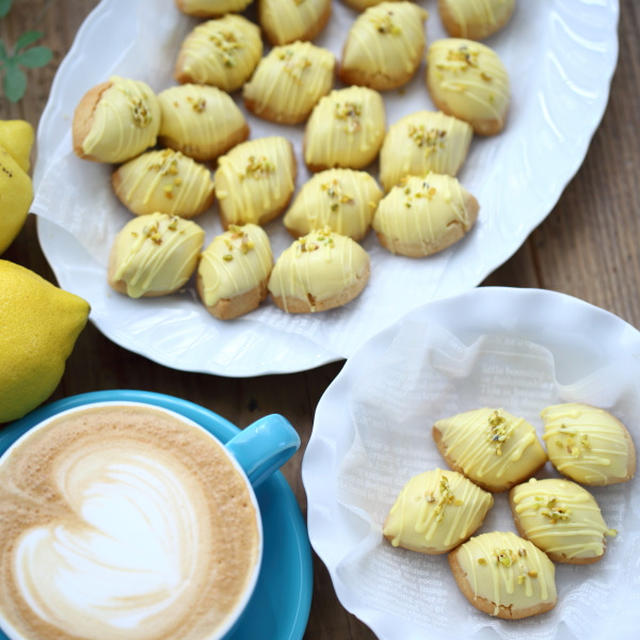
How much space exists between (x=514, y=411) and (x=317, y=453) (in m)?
0.27

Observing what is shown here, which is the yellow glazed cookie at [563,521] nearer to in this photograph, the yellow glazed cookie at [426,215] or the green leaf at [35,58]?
the yellow glazed cookie at [426,215]

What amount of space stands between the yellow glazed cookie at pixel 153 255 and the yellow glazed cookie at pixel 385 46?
324mm

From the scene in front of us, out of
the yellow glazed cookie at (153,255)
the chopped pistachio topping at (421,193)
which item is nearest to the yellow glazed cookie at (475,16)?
the chopped pistachio topping at (421,193)

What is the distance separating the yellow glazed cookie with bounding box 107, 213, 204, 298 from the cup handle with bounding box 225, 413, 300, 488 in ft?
0.88

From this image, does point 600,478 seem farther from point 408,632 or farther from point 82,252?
point 82,252

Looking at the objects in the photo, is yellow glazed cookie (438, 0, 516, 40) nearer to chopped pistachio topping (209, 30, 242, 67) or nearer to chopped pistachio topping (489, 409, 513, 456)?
chopped pistachio topping (209, 30, 242, 67)

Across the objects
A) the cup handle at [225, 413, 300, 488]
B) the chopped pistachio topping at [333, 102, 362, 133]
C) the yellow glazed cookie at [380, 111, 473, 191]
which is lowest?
the cup handle at [225, 413, 300, 488]

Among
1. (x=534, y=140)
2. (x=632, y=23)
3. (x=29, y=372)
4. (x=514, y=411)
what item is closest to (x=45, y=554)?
(x=29, y=372)

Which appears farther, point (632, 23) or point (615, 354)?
point (632, 23)

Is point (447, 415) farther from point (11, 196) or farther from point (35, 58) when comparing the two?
point (35, 58)

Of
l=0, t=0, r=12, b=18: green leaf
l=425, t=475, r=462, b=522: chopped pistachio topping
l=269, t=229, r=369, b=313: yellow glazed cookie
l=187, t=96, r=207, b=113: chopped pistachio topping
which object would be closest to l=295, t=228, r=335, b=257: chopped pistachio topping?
l=269, t=229, r=369, b=313: yellow glazed cookie

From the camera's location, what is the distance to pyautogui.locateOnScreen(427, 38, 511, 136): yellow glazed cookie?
1.15 meters

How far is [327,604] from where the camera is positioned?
3.52 ft

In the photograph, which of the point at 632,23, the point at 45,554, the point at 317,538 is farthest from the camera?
the point at 632,23
